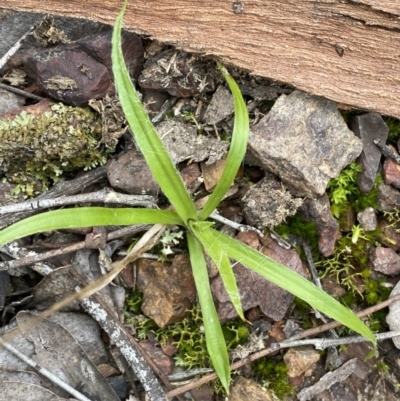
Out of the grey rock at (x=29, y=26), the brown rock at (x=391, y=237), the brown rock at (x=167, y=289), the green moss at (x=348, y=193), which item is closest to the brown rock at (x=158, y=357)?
the brown rock at (x=167, y=289)

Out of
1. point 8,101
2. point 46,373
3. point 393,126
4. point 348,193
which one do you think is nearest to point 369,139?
point 393,126

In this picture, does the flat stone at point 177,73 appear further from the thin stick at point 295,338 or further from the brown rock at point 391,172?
the thin stick at point 295,338

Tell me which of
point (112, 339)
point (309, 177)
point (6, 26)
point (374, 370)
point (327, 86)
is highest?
point (6, 26)

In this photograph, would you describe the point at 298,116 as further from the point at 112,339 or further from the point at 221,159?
the point at 112,339

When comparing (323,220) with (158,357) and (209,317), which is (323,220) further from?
(158,357)

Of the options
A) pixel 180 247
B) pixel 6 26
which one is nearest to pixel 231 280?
pixel 180 247
